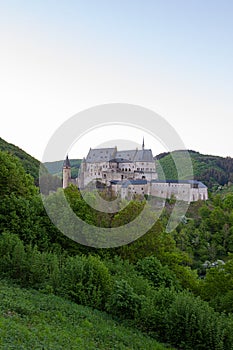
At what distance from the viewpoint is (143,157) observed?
71625mm

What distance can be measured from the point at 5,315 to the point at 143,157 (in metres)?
62.7

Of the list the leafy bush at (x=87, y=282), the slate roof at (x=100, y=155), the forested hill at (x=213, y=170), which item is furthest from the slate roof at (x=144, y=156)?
the leafy bush at (x=87, y=282)

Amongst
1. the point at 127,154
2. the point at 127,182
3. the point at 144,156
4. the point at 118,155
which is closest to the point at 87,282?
the point at 127,182

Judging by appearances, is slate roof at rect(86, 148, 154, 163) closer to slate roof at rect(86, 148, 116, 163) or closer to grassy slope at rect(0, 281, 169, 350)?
slate roof at rect(86, 148, 116, 163)

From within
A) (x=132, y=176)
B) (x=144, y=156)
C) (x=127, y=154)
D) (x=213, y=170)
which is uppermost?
(x=213, y=170)

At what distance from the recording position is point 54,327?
1037 centimetres

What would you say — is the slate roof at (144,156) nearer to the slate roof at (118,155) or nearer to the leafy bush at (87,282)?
the slate roof at (118,155)

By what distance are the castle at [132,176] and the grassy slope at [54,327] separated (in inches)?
1861

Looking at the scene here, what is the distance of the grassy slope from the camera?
28.5 ft

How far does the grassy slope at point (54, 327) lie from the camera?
28.5 feet

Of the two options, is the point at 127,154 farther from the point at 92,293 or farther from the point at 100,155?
the point at 92,293

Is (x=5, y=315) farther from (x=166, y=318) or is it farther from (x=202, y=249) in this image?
(x=202, y=249)

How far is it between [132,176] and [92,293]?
179 feet

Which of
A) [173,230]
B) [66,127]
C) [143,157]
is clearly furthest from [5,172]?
[143,157]
